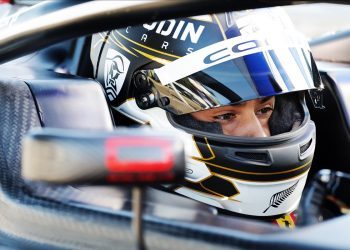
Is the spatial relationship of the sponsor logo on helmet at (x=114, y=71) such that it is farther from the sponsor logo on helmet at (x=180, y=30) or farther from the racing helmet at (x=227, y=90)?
the sponsor logo on helmet at (x=180, y=30)

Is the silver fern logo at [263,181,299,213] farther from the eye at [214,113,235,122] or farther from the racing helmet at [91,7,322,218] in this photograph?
the eye at [214,113,235,122]

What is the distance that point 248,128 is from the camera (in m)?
1.84

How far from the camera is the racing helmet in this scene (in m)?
1.72

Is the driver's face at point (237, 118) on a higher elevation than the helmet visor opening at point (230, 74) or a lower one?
lower

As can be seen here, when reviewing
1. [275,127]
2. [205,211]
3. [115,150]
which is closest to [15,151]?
[205,211]

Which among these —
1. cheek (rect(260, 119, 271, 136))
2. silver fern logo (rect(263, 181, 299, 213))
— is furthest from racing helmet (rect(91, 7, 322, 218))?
cheek (rect(260, 119, 271, 136))

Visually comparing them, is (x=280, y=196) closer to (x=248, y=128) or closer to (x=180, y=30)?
(x=248, y=128)

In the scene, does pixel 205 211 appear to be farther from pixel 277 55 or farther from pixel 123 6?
pixel 277 55

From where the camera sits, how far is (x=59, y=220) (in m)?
1.17

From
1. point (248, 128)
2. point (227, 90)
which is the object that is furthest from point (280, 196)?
point (227, 90)

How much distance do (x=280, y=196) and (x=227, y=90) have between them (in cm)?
38

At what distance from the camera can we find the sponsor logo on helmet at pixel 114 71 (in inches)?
76.7

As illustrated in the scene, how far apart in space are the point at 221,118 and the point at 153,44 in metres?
0.33

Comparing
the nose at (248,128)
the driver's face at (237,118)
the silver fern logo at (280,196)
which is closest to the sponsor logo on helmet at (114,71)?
the driver's face at (237,118)
